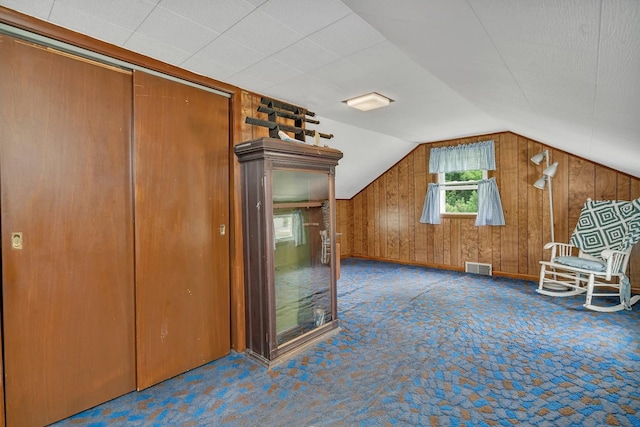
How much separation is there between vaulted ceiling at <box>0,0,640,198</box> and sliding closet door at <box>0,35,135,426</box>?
34 cm

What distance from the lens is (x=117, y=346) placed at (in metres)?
1.97

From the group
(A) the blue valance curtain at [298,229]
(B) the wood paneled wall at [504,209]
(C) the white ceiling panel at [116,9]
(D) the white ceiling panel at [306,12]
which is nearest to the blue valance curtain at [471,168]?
(B) the wood paneled wall at [504,209]

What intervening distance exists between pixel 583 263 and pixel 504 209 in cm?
154

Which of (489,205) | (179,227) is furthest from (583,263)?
(179,227)

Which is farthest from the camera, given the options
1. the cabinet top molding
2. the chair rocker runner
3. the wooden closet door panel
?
the chair rocker runner

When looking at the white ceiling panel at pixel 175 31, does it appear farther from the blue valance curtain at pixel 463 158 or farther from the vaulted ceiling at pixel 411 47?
the blue valance curtain at pixel 463 158

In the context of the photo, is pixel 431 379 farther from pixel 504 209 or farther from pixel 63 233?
pixel 504 209

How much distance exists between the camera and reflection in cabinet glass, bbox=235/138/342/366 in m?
2.31

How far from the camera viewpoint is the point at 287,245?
106 inches

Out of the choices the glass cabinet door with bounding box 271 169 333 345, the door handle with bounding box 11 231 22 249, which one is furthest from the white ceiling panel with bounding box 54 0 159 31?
the glass cabinet door with bounding box 271 169 333 345

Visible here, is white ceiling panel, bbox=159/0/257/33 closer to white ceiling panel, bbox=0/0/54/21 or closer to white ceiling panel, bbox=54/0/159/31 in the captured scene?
white ceiling panel, bbox=54/0/159/31

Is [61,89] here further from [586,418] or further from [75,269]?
[586,418]

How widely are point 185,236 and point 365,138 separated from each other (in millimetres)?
3175

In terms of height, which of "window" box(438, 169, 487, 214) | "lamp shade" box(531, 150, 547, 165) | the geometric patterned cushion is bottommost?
the geometric patterned cushion
